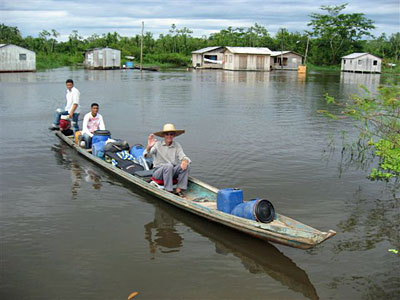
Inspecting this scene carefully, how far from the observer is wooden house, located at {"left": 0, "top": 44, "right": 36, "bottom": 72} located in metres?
43.5

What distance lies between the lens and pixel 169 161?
8.28 metres

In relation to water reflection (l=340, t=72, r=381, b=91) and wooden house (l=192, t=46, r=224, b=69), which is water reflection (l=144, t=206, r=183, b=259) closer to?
water reflection (l=340, t=72, r=381, b=91)

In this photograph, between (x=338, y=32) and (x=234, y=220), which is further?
(x=338, y=32)

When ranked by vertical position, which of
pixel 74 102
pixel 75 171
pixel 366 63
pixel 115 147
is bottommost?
pixel 75 171

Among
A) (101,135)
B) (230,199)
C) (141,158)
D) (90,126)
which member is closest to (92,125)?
(90,126)

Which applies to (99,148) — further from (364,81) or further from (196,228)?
(364,81)

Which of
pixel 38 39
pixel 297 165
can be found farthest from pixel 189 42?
pixel 297 165

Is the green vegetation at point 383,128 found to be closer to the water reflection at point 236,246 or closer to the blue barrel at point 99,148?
the water reflection at point 236,246

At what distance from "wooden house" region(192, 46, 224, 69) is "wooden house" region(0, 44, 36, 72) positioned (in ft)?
83.4

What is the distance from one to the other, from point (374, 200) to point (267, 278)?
13.4 ft

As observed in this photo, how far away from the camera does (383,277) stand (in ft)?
19.6

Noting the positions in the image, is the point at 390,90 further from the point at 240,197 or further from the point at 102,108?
the point at 102,108

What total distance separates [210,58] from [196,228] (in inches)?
2326

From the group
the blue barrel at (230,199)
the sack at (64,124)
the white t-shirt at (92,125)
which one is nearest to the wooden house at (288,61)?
the sack at (64,124)
